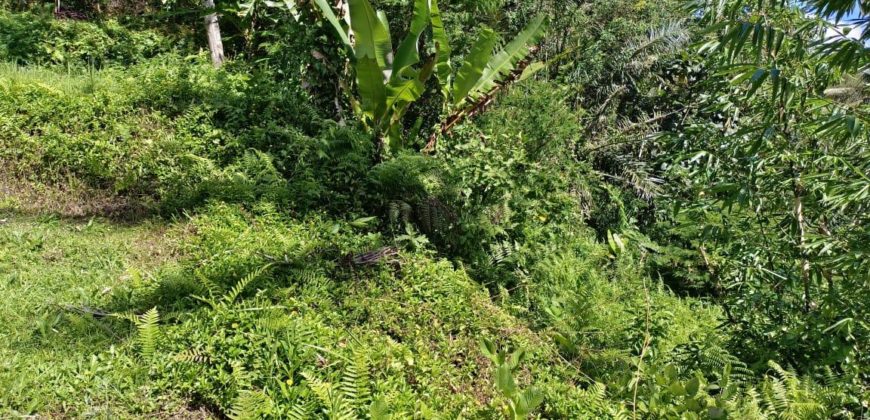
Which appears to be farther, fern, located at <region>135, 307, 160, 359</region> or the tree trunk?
the tree trunk

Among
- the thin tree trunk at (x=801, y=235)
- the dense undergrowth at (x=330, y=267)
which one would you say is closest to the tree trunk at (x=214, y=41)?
the dense undergrowth at (x=330, y=267)

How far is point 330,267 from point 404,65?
7.99ft

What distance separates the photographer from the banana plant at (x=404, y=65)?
5.18 metres

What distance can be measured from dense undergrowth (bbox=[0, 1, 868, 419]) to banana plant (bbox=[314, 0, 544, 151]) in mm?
290

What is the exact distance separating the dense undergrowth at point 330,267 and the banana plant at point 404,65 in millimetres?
290

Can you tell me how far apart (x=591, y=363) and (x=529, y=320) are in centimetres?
67

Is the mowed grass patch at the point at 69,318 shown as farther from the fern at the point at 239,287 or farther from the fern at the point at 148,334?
the fern at the point at 239,287

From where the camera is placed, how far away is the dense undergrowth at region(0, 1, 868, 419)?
2.76 m

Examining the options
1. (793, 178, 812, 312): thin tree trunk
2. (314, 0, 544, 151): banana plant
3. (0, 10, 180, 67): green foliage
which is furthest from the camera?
(0, 10, 180, 67): green foliage

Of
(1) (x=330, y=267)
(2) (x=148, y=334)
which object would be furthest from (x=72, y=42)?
(2) (x=148, y=334)

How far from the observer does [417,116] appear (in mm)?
6664

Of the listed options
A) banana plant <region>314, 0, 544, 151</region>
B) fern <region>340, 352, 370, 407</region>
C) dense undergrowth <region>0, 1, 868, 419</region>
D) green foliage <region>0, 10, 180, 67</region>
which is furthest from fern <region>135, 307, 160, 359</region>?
green foliage <region>0, 10, 180, 67</region>

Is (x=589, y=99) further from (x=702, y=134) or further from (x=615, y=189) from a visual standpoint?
(x=702, y=134)

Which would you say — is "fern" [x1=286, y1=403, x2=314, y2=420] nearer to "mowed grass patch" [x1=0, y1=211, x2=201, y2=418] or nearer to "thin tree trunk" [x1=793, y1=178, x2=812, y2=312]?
"mowed grass patch" [x1=0, y1=211, x2=201, y2=418]
